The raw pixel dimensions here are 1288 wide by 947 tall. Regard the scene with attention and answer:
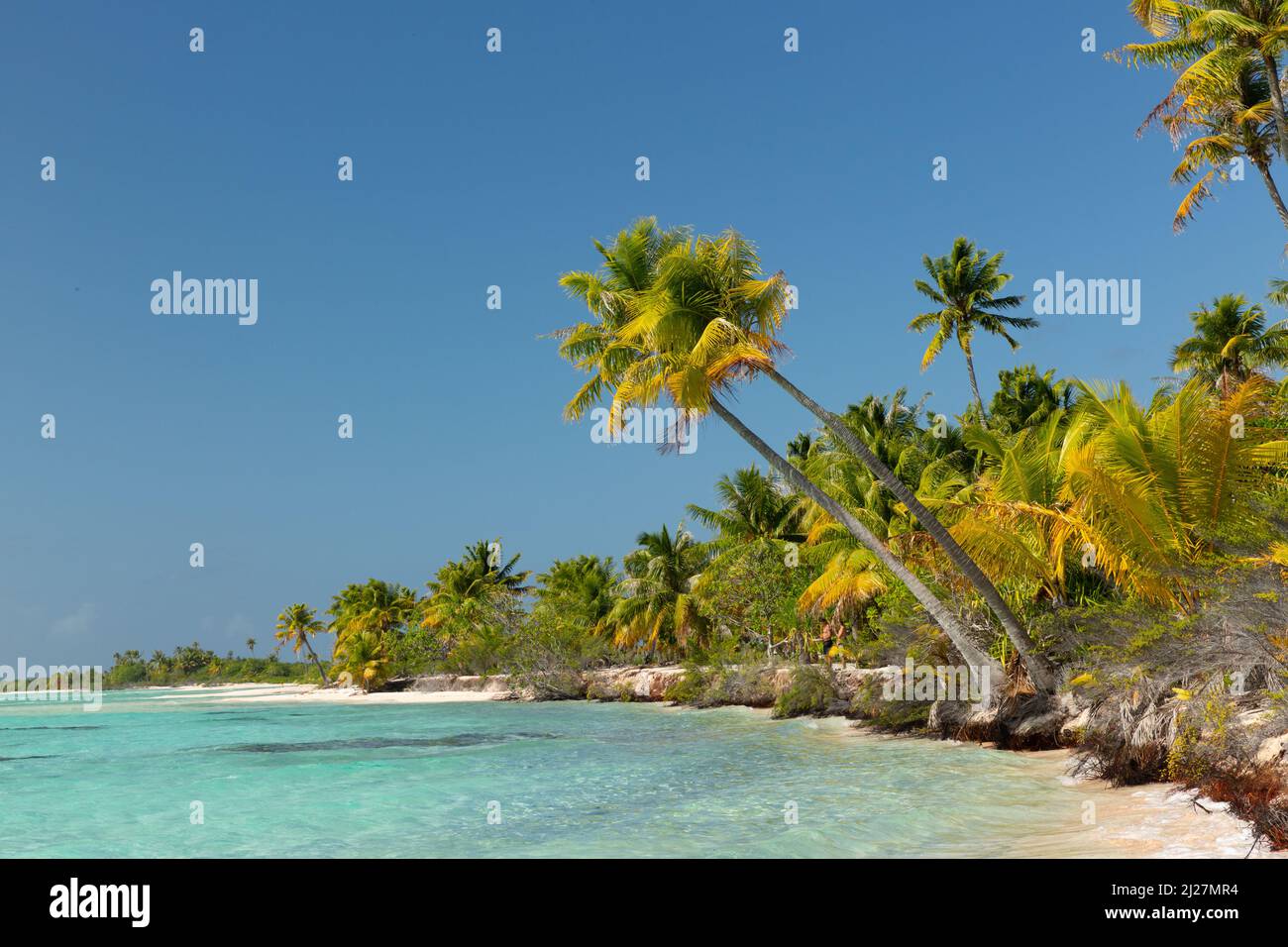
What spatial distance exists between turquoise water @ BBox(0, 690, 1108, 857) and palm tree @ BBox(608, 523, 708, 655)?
16.2 m

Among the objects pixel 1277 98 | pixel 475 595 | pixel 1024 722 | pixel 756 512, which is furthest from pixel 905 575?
pixel 475 595

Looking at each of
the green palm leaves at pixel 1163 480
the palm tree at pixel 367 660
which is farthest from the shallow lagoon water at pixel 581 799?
the palm tree at pixel 367 660

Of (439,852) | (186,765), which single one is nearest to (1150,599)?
(439,852)

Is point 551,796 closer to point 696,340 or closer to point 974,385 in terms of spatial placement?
point 696,340

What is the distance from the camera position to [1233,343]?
33.3 metres

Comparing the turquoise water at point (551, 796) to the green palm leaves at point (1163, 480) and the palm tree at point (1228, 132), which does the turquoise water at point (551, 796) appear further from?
the palm tree at point (1228, 132)

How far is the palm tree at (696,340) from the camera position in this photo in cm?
1631

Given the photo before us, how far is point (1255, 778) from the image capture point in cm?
776

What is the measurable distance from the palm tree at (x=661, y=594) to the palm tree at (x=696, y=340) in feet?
69.0

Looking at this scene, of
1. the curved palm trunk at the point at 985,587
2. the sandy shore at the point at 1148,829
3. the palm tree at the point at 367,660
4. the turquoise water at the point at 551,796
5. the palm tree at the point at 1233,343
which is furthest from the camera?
the palm tree at the point at 367,660

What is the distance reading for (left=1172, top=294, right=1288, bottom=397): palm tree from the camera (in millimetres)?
33656

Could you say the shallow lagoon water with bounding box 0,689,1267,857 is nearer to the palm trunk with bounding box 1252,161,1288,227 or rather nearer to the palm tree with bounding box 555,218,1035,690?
the palm tree with bounding box 555,218,1035,690

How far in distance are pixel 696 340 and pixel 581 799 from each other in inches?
385

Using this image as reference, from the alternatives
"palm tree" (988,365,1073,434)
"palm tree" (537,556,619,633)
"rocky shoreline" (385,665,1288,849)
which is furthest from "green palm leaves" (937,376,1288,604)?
"palm tree" (537,556,619,633)
